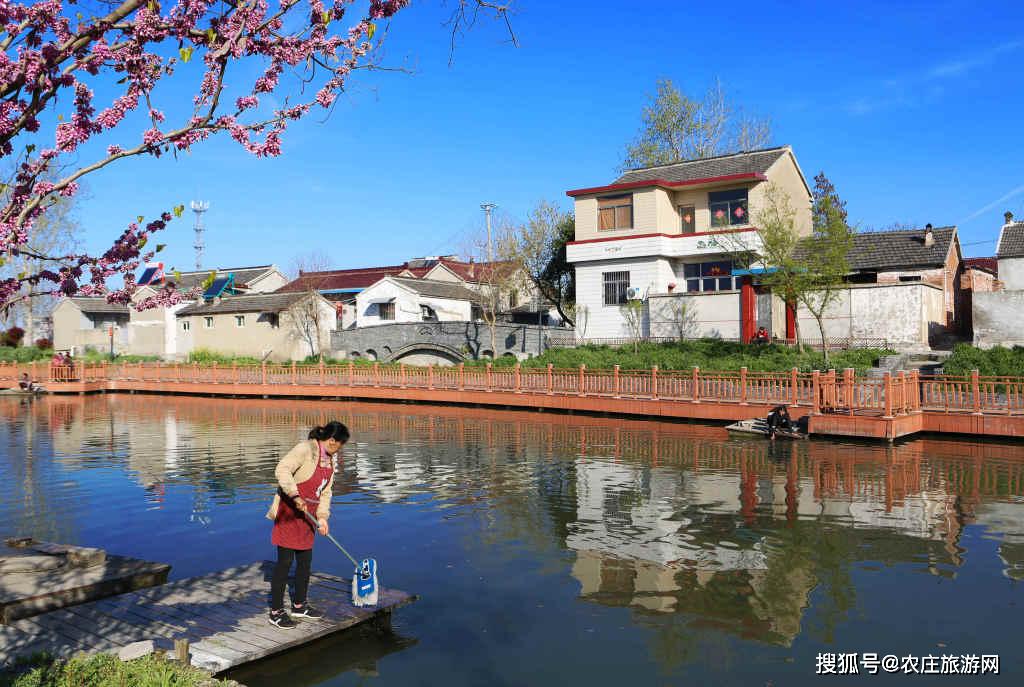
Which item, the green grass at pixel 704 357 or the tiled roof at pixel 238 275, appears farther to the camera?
the tiled roof at pixel 238 275

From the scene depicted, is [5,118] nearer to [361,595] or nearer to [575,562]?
[361,595]

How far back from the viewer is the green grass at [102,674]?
5.61 metres

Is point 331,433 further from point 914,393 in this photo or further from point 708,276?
point 708,276

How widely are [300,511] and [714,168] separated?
35.6 m

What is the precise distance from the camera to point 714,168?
39.9 meters

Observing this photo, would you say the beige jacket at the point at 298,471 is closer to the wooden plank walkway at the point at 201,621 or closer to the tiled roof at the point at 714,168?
the wooden plank walkway at the point at 201,621

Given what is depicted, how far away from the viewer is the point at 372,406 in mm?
35719

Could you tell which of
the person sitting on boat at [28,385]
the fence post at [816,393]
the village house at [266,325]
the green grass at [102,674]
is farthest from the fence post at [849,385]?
the person sitting on boat at [28,385]

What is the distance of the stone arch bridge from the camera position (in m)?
43.8

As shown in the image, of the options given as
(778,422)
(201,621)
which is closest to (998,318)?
(778,422)

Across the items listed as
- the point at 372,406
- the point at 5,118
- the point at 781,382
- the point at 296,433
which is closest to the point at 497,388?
the point at 372,406

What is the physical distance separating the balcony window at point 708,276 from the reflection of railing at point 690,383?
1029 centimetres

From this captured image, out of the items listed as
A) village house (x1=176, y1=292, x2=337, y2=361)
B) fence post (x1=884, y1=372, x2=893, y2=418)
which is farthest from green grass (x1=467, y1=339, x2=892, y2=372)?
village house (x1=176, y1=292, x2=337, y2=361)

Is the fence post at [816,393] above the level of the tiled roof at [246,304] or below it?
below
